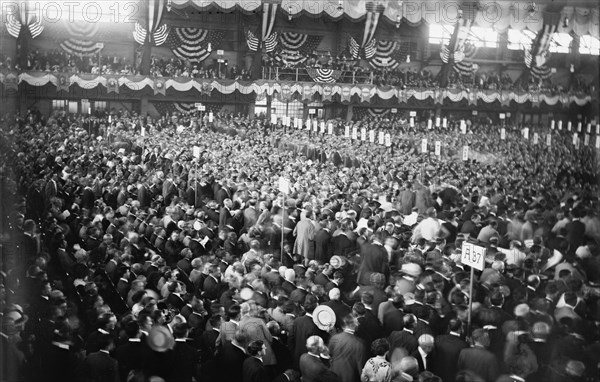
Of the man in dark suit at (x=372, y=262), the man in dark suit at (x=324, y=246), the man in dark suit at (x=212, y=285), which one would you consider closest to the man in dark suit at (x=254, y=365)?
the man in dark suit at (x=212, y=285)

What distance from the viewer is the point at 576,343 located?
6473mm

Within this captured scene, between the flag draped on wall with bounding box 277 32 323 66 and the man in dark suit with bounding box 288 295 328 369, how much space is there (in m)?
30.2

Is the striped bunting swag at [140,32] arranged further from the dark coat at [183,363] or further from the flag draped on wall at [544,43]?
the dark coat at [183,363]

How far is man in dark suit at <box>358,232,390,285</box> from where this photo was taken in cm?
967

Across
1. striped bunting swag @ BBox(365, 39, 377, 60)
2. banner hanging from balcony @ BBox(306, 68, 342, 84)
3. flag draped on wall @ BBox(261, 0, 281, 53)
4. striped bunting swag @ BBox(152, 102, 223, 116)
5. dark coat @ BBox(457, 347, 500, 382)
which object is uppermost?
flag draped on wall @ BBox(261, 0, 281, 53)

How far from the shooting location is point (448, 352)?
6.36 meters

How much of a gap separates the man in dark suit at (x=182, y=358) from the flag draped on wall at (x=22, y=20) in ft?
26.6

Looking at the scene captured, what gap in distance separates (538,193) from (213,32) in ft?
87.5

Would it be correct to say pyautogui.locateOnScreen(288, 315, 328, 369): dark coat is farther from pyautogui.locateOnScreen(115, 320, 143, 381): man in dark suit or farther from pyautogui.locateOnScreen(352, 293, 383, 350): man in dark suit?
pyautogui.locateOnScreen(115, 320, 143, 381): man in dark suit

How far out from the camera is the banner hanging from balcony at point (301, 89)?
29.2 meters

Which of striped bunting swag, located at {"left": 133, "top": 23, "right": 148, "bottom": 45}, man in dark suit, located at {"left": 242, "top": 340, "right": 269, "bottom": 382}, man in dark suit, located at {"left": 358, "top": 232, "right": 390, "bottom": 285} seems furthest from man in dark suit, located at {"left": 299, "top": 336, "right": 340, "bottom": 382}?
striped bunting swag, located at {"left": 133, "top": 23, "right": 148, "bottom": 45}

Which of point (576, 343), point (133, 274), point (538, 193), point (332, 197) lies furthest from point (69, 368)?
point (538, 193)

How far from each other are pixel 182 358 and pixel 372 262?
161 inches

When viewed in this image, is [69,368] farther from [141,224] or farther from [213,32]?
[213,32]
